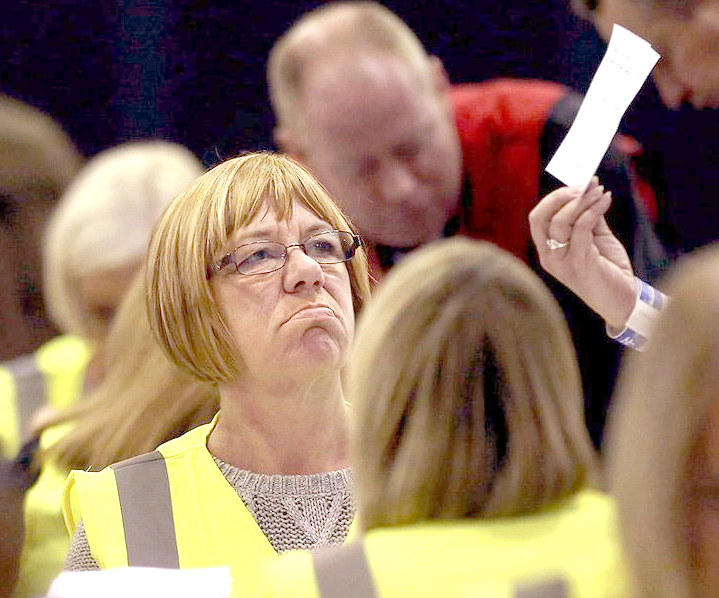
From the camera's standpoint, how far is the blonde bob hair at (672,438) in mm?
801

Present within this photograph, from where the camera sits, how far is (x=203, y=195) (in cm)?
145

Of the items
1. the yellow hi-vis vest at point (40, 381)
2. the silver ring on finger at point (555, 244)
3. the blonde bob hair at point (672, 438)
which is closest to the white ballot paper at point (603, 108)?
the silver ring on finger at point (555, 244)

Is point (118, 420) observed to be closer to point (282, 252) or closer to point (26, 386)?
point (282, 252)

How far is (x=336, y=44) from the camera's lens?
6.61ft

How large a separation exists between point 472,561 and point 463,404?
0.46 ft

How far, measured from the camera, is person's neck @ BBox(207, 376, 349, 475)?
4.81 ft

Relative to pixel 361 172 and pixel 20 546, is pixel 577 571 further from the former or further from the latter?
pixel 361 172

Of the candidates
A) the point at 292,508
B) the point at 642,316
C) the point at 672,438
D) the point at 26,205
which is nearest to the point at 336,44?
the point at 642,316

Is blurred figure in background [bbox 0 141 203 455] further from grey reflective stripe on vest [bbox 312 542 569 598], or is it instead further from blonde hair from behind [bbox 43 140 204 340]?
grey reflective stripe on vest [bbox 312 542 569 598]

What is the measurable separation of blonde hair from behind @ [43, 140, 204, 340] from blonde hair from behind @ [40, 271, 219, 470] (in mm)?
377

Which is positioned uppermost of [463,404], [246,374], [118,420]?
[463,404]

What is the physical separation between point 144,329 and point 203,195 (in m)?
0.43

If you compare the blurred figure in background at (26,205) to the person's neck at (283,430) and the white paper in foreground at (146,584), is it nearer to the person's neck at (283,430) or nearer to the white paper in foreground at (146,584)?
the person's neck at (283,430)

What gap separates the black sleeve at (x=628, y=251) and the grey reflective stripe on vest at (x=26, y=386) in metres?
1.07
